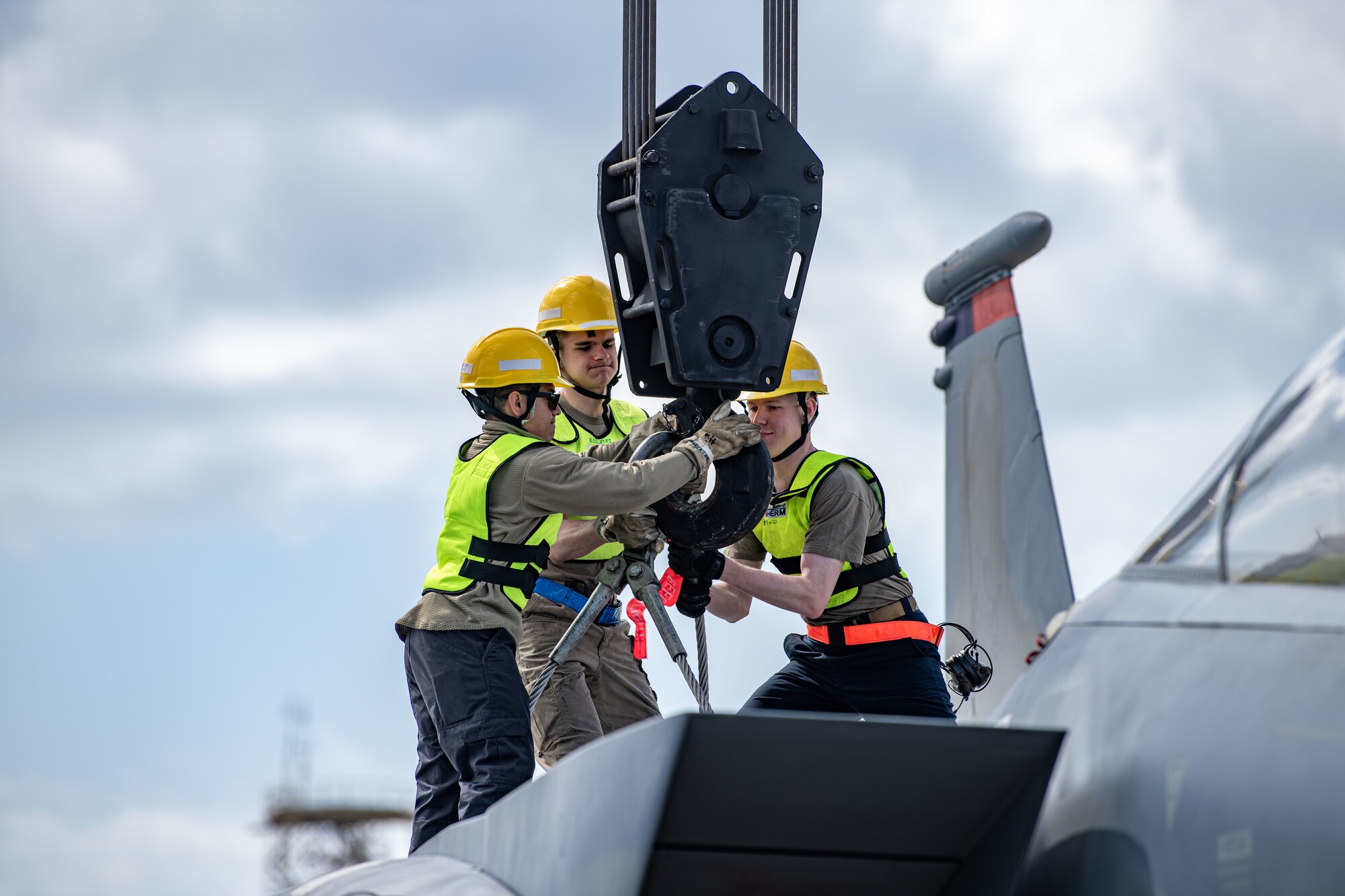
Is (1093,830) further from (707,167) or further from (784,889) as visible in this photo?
(707,167)

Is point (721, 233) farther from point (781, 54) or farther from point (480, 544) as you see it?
point (480, 544)

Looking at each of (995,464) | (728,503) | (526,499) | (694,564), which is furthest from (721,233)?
(995,464)

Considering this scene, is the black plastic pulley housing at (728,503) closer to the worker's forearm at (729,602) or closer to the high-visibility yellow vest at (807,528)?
the high-visibility yellow vest at (807,528)

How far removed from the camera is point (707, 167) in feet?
15.1

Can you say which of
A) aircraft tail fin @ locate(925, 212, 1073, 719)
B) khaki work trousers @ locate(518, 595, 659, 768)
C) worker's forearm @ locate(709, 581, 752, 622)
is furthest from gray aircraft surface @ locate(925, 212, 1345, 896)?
aircraft tail fin @ locate(925, 212, 1073, 719)

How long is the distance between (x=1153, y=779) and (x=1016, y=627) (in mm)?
6353

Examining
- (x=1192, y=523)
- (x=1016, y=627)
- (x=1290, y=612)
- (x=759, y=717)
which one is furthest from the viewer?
(x=1016, y=627)

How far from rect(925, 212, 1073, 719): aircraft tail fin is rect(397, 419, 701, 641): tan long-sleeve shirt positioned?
372cm

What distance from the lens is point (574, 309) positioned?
688 centimetres

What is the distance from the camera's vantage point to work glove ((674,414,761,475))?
16.4 ft

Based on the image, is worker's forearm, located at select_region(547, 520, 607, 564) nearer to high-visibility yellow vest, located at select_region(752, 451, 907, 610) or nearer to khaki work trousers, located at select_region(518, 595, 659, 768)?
khaki work trousers, located at select_region(518, 595, 659, 768)

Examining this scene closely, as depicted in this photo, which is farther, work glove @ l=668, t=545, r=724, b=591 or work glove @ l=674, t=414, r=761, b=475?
work glove @ l=668, t=545, r=724, b=591

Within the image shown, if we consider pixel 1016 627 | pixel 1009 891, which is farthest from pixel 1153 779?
pixel 1016 627

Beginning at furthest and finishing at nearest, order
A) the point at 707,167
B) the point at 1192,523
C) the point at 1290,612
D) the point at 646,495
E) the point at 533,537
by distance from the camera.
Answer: the point at 533,537 → the point at 646,495 → the point at 707,167 → the point at 1192,523 → the point at 1290,612
